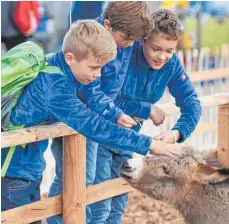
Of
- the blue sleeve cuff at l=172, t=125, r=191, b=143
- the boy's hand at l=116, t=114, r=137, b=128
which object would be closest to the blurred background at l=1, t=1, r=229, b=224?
the blue sleeve cuff at l=172, t=125, r=191, b=143

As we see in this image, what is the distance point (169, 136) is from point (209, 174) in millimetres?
350

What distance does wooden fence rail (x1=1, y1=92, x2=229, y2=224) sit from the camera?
139 inches

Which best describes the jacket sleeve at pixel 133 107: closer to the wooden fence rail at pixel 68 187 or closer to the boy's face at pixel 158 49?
the boy's face at pixel 158 49

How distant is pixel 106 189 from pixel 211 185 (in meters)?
0.75

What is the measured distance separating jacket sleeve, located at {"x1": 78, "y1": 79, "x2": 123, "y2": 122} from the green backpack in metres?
0.32

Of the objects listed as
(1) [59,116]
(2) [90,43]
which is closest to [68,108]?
(1) [59,116]

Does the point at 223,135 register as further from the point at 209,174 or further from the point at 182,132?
the point at 209,174

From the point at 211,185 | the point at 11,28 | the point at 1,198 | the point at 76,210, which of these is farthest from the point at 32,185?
the point at 11,28

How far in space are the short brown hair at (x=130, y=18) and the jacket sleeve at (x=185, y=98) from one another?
0.61m

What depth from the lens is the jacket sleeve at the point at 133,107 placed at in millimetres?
4266

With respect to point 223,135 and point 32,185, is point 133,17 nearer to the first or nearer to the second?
point 32,185

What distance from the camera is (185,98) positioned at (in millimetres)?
4457

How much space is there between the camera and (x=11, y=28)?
334 inches

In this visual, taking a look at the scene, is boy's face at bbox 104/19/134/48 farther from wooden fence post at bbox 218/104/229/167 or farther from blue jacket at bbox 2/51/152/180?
wooden fence post at bbox 218/104/229/167
